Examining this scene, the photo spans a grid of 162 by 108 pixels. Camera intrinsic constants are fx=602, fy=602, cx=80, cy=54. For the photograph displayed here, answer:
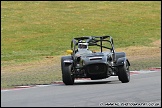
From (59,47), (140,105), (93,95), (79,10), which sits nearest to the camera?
(140,105)

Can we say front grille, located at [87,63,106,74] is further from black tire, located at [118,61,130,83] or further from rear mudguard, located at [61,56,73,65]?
rear mudguard, located at [61,56,73,65]

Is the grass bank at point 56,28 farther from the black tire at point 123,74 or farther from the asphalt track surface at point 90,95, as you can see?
the black tire at point 123,74

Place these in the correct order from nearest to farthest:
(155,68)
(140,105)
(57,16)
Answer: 1. (140,105)
2. (155,68)
3. (57,16)

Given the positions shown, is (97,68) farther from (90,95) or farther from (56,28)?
(56,28)

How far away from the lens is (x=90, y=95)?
1262 centimetres

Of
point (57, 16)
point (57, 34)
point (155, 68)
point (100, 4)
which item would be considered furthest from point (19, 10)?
point (155, 68)

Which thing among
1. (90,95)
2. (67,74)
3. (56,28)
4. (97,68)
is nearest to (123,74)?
(97,68)

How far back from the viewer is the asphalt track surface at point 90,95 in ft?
36.7

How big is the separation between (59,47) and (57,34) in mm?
7294

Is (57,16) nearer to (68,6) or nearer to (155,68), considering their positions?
(68,6)

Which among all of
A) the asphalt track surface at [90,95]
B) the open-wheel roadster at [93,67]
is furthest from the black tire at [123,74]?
the asphalt track surface at [90,95]

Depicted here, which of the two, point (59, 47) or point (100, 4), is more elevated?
point (100, 4)

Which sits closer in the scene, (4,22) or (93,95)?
(93,95)

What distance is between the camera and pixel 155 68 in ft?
67.8
